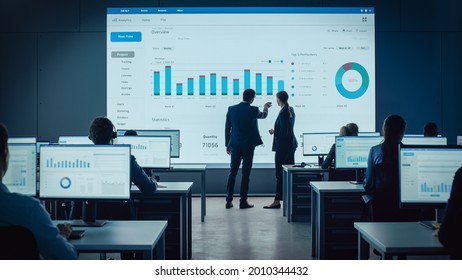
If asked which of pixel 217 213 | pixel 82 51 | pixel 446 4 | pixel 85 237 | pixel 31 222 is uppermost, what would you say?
pixel 446 4

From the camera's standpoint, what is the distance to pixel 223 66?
793 centimetres

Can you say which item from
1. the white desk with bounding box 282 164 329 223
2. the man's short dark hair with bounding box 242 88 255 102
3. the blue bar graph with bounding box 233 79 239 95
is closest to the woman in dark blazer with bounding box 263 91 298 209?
the man's short dark hair with bounding box 242 88 255 102

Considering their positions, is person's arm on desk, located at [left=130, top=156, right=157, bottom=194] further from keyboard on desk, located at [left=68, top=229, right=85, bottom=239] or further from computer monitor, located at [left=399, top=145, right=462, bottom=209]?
computer monitor, located at [left=399, top=145, right=462, bottom=209]

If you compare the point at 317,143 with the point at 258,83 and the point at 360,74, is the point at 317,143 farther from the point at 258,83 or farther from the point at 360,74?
the point at 360,74

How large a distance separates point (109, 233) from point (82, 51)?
603 centimetres

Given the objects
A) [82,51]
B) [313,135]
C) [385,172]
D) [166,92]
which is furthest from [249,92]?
[385,172]

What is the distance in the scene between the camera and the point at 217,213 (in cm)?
669

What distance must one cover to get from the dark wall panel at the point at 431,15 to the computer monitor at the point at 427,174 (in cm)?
584

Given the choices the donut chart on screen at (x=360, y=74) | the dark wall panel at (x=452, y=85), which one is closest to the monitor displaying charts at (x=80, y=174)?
the donut chart on screen at (x=360, y=74)

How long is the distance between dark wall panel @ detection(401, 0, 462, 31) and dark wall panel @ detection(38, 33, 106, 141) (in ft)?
15.5

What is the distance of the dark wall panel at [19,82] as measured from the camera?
8.12 metres

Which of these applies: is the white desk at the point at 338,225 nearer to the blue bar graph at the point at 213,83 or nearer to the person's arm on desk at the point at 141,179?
the person's arm on desk at the point at 141,179

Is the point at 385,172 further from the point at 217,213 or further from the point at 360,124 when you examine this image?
the point at 360,124

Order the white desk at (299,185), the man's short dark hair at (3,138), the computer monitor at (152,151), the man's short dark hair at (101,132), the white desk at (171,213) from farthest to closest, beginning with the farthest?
the white desk at (299,185), the computer monitor at (152,151), the white desk at (171,213), the man's short dark hair at (101,132), the man's short dark hair at (3,138)
